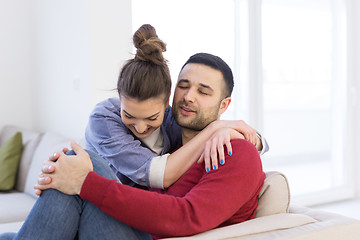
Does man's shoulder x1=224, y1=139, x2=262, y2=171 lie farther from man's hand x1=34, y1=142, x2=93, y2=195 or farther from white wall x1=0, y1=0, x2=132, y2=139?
white wall x1=0, y1=0, x2=132, y2=139

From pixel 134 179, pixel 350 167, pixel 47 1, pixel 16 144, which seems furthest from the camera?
pixel 350 167

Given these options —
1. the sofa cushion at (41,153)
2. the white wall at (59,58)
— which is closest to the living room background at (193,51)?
the white wall at (59,58)

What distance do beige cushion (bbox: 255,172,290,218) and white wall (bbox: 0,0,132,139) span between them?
5.28 ft

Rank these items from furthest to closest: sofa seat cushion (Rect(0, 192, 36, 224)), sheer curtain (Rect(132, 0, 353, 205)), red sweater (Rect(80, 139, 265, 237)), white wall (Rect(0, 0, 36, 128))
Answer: white wall (Rect(0, 0, 36, 128)), sheer curtain (Rect(132, 0, 353, 205)), sofa seat cushion (Rect(0, 192, 36, 224)), red sweater (Rect(80, 139, 265, 237))

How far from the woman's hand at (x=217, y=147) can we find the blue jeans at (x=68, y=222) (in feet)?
1.00

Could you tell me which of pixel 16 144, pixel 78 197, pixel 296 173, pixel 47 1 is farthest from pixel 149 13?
pixel 296 173

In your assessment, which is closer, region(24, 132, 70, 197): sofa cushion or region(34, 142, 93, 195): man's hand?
region(34, 142, 93, 195): man's hand

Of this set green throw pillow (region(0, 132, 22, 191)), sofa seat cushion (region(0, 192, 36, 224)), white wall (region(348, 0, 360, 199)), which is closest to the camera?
sofa seat cushion (region(0, 192, 36, 224))

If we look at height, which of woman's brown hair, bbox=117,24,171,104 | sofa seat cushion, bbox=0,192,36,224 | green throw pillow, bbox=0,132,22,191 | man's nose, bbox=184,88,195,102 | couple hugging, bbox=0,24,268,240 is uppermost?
woman's brown hair, bbox=117,24,171,104

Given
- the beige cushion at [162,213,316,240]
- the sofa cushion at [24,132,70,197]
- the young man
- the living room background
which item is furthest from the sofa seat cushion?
the beige cushion at [162,213,316,240]

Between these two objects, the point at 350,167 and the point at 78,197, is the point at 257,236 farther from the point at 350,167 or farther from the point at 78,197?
the point at 350,167

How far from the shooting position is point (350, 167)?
404 centimetres

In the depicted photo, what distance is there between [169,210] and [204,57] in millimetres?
662

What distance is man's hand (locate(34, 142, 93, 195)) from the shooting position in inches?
47.6
